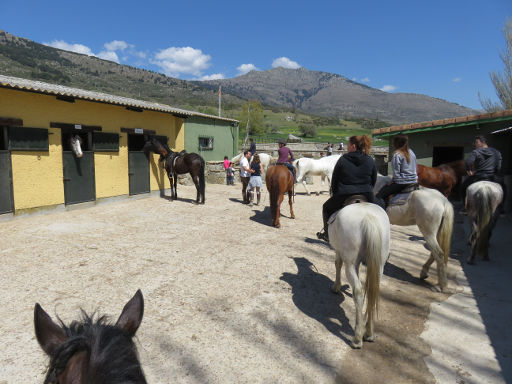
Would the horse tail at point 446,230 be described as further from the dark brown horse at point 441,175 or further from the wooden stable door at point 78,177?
the wooden stable door at point 78,177

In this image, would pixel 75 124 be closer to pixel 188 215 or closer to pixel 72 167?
pixel 72 167

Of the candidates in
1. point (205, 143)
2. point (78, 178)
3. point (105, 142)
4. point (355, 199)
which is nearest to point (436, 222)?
point (355, 199)

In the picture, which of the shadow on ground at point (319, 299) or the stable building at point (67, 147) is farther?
the stable building at point (67, 147)

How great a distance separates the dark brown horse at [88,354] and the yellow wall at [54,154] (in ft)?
27.9

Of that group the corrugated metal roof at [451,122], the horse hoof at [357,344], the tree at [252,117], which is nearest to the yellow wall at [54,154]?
the horse hoof at [357,344]

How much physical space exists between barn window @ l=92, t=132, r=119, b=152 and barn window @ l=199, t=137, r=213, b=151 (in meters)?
8.61

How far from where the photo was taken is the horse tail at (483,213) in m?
5.70

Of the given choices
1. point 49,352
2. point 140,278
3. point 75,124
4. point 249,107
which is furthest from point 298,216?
point 249,107

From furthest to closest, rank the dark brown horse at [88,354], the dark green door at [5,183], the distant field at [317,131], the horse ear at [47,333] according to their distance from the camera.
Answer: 1. the distant field at [317,131]
2. the dark green door at [5,183]
3. the horse ear at [47,333]
4. the dark brown horse at [88,354]

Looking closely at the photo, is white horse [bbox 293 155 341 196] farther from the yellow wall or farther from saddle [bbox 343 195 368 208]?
saddle [bbox 343 195 368 208]

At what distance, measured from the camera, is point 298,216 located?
9914 millimetres

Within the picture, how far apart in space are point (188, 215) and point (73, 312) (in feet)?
18.7

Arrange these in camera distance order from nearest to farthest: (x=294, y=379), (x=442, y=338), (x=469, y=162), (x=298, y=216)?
(x=294, y=379) < (x=442, y=338) < (x=469, y=162) < (x=298, y=216)

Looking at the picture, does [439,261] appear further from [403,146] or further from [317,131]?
[317,131]
